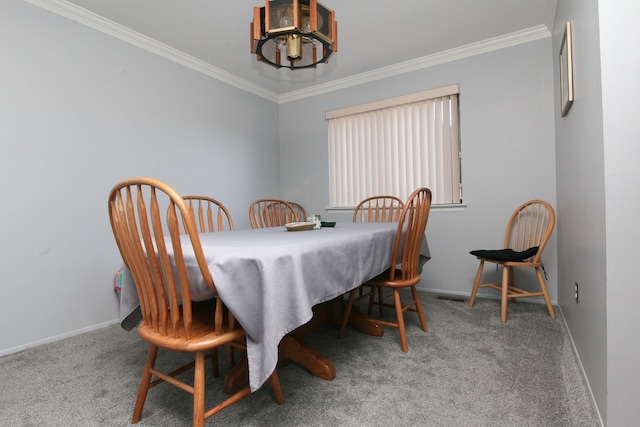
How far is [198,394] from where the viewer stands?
1.02 meters

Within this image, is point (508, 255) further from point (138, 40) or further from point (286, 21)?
point (138, 40)

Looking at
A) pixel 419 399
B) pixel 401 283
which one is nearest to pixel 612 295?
pixel 419 399

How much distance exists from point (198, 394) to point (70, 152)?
6.70ft

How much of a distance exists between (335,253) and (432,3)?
207 cm

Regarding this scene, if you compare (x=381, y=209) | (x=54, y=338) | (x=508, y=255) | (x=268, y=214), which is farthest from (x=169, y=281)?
(x=381, y=209)

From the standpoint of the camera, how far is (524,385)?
1.41 metres

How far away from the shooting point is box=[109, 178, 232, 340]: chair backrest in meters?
0.92

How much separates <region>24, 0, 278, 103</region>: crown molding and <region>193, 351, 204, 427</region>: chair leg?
2.54 m

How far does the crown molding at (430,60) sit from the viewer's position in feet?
8.87

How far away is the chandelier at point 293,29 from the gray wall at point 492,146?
189 cm

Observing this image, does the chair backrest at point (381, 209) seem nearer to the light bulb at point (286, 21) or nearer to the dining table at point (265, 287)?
the dining table at point (265, 287)

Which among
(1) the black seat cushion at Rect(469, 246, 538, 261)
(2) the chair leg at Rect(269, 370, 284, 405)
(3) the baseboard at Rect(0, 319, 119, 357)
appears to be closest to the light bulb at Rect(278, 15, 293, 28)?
(2) the chair leg at Rect(269, 370, 284, 405)

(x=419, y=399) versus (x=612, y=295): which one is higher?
(x=612, y=295)

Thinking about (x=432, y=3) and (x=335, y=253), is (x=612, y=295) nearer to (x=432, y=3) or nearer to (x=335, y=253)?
(x=335, y=253)
